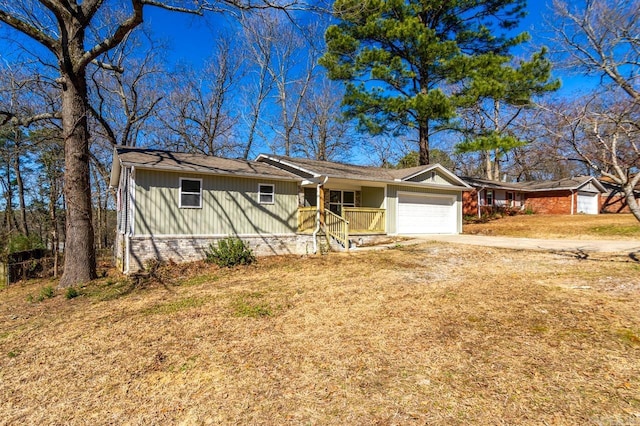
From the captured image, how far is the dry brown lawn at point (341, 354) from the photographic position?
9.99 feet

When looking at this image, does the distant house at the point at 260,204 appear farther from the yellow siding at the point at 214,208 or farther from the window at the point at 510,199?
the window at the point at 510,199

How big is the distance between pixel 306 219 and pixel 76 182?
7406 millimetres

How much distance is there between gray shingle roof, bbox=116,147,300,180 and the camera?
10.6 meters

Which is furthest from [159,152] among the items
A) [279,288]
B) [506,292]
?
[506,292]

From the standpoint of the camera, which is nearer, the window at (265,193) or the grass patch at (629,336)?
the grass patch at (629,336)

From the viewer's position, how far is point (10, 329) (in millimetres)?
5730

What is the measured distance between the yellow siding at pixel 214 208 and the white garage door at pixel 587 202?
2487cm

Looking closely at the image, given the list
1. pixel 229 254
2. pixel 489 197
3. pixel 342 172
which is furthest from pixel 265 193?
pixel 489 197

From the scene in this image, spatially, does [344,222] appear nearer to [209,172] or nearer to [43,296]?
[209,172]

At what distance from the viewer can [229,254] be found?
10.9 meters

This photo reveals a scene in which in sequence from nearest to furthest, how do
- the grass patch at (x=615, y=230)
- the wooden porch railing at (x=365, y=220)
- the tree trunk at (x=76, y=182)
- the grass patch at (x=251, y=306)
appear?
the grass patch at (x=251, y=306) → the tree trunk at (x=76, y=182) → the wooden porch railing at (x=365, y=220) → the grass patch at (x=615, y=230)

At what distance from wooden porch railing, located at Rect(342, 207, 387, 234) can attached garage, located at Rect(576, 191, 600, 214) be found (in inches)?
807

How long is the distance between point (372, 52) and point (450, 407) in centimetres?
1732

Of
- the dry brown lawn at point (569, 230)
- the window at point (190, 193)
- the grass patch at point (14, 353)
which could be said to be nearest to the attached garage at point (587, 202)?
the dry brown lawn at point (569, 230)
